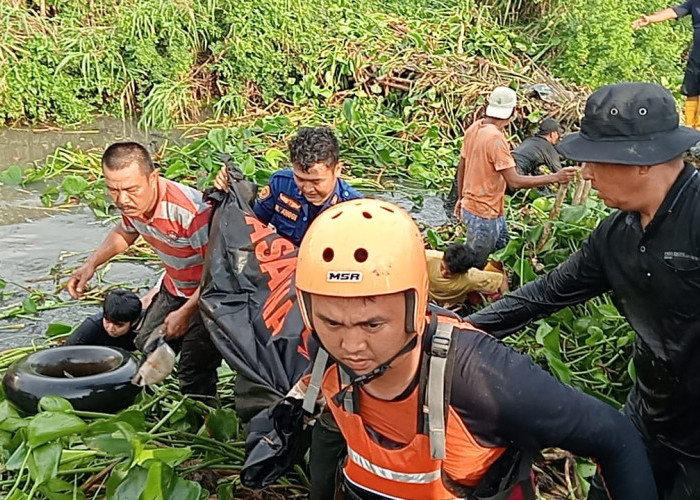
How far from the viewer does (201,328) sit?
156 inches

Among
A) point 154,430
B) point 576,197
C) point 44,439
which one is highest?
point 576,197

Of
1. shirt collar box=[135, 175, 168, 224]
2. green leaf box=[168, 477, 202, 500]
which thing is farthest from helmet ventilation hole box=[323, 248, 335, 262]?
shirt collar box=[135, 175, 168, 224]

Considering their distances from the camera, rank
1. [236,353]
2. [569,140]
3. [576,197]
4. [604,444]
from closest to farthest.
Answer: [604,444] < [569,140] < [236,353] < [576,197]

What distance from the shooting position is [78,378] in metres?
3.71

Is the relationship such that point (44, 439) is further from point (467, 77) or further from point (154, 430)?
point (467, 77)

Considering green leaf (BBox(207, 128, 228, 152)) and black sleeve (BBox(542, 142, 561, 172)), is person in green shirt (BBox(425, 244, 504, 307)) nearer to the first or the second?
black sleeve (BBox(542, 142, 561, 172))

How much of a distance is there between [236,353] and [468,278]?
2020 mm

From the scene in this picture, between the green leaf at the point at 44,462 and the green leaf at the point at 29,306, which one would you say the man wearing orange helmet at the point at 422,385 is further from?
the green leaf at the point at 29,306

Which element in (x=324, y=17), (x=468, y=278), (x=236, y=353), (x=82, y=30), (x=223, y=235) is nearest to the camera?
(x=236, y=353)

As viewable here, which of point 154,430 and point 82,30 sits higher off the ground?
point 82,30

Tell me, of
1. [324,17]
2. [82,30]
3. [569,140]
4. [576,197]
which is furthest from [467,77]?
[569,140]

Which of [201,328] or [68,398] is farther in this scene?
[201,328]

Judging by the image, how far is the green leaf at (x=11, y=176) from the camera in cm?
845

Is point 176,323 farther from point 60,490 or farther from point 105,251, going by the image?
point 60,490
